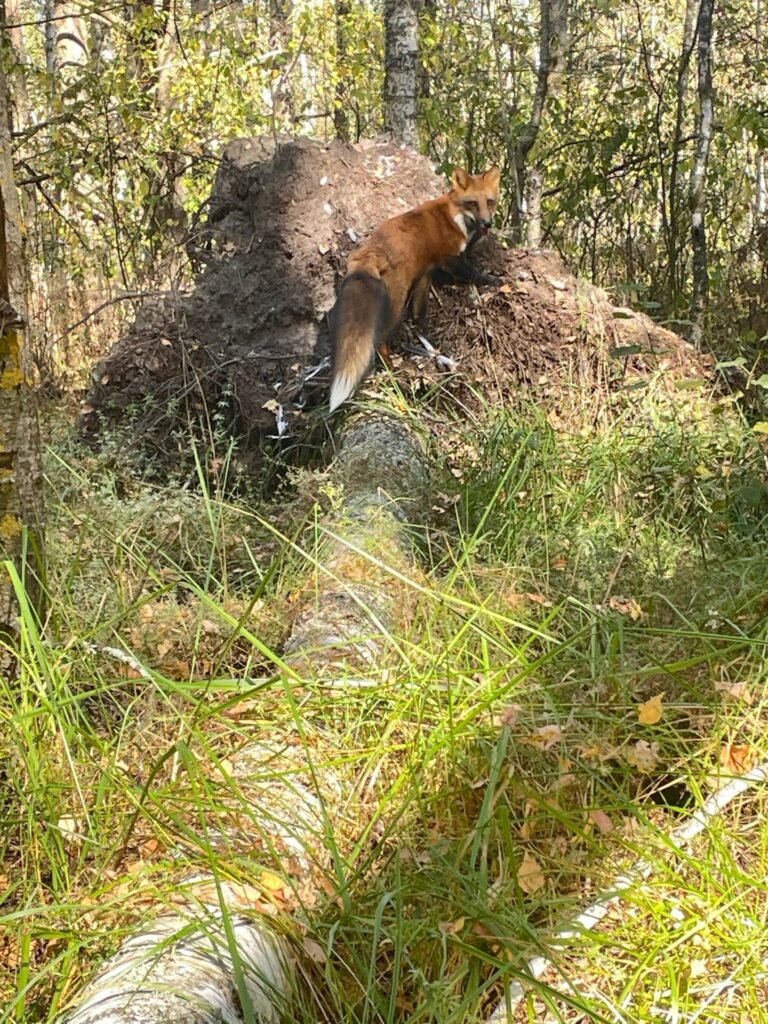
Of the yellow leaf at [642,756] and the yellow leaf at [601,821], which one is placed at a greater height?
the yellow leaf at [642,756]

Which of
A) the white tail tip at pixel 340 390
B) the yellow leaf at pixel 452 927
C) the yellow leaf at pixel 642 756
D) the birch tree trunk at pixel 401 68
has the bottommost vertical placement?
the yellow leaf at pixel 452 927

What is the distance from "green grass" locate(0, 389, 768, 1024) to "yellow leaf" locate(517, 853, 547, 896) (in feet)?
0.04

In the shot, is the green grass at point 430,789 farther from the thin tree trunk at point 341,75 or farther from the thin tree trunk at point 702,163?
the thin tree trunk at point 341,75

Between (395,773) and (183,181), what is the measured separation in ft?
24.4

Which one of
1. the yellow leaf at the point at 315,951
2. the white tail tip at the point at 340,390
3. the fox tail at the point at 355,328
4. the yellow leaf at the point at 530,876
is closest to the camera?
the yellow leaf at the point at 315,951

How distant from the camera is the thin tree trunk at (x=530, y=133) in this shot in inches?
297

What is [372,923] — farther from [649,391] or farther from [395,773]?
[649,391]

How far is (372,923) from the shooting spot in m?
1.92

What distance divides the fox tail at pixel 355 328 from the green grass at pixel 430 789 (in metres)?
1.89

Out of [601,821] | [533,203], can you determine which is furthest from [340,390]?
[533,203]

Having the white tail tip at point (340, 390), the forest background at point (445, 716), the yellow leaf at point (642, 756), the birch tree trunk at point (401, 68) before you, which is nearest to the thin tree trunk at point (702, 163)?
the forest background at point (445, 716)

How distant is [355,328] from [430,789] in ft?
11.0

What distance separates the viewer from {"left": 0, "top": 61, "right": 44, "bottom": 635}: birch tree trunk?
7.26 ft

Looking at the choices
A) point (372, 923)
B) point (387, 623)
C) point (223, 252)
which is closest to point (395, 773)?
point (372, 923)
